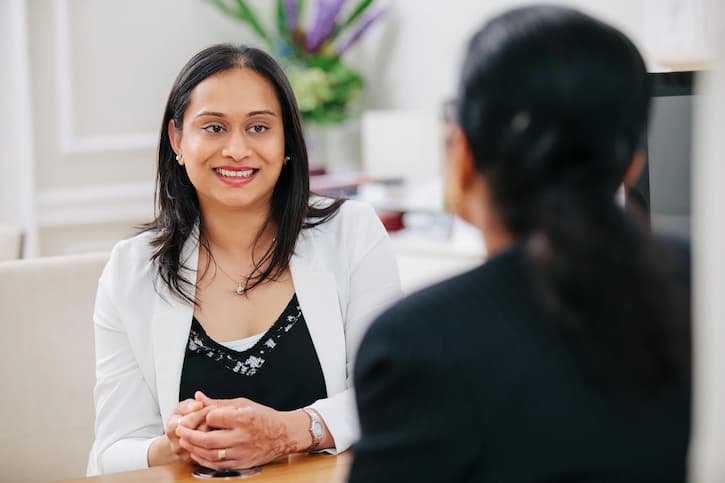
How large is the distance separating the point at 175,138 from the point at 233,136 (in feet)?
0.49

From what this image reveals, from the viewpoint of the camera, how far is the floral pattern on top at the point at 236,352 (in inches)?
69.6

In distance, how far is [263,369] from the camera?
1.77 meters

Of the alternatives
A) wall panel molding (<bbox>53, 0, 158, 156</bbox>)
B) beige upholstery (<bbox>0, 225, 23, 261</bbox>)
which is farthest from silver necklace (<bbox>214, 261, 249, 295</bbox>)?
wall panel molding (<bbox>53, 0, 158, 156</bbox>)

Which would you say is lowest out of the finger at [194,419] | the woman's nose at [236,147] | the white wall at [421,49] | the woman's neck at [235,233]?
the finger at [194,419]

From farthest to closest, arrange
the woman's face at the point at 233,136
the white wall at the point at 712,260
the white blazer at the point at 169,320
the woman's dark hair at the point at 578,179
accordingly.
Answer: the woman's face at the point at 233,136, the white blazer at the point at 169,320, the woman's dark hair at the point at 578,179, the white wall at the point at 712,260

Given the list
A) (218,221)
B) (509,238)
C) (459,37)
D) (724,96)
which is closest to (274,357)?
(218,221)

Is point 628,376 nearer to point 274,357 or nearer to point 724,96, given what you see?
point 724,96

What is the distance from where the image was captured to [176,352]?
1753mm

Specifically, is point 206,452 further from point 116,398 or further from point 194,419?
point 116,398

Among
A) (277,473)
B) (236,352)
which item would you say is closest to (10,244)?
(236,352)

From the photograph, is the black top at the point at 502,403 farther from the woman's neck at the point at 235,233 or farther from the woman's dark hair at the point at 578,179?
the woman's neck at the point at 235,233

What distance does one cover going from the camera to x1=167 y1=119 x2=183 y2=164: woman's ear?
1.91 m

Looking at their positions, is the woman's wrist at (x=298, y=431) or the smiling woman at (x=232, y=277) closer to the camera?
the woman's wrist at (x=298, y=431)

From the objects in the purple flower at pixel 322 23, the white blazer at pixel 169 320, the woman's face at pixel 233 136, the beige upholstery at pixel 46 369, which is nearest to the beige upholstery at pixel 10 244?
the beige upholstery at pixel 46 369
